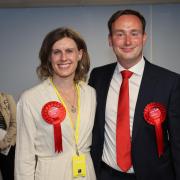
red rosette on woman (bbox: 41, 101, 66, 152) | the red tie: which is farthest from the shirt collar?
red rosette on woman (bbox: 41, 101, 66, 152)

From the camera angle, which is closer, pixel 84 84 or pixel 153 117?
pixel 153 117

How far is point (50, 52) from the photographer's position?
194cm

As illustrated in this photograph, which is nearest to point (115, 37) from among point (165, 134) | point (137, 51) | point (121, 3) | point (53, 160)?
point (137, 51)

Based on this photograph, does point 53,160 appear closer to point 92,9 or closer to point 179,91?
point 179,91

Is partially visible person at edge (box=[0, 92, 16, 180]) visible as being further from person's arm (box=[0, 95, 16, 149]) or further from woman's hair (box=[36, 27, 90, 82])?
woman's hair (box=[36, 27, 90, 82])

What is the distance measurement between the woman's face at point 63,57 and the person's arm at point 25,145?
0.28m

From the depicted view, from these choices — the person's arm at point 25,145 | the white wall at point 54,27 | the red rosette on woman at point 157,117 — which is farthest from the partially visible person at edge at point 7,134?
the red rosette on woman at point 157,117

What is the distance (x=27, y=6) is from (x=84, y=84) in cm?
254

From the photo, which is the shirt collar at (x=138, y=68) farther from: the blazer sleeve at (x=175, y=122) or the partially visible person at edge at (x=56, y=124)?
the partially visible person at edge at (x=56, y=124)

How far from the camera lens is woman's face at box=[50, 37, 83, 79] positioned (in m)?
1.90

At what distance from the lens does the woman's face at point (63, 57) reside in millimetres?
1898

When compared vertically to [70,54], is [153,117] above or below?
below

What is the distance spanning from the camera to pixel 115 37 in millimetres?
2008

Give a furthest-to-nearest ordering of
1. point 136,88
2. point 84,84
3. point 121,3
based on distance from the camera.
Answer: point 121,3 < point 84,84 < point 136,88
